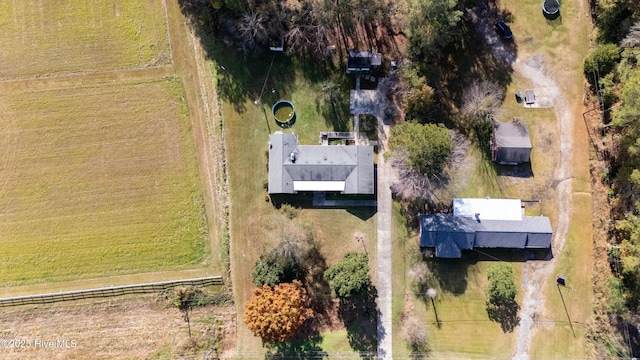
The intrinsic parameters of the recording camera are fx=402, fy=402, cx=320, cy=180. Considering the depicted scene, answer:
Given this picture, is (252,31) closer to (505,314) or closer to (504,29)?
(504,29)

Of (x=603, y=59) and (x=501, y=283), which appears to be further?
(x=603, y=59)

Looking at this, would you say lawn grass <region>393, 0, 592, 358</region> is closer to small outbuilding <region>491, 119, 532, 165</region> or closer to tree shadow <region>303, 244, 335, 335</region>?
small outbuilding <region>491, 119, 532, 165</region>

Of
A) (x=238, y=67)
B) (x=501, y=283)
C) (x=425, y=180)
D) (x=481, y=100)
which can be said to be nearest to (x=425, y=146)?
(x=425, y=180)

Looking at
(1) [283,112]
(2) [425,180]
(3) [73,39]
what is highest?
(3) [73,39]

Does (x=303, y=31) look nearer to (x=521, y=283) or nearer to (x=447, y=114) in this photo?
(x=447, y=114)

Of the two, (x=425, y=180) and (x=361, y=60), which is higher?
(x=361, y=60)

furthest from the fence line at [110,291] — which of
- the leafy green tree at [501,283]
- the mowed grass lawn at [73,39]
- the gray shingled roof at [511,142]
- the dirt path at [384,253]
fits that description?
the gray shingled roof at [511,142]

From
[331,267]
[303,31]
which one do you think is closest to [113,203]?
[331,267]

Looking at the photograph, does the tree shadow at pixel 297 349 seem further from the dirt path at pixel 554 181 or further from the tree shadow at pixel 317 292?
the dirt path at pixel 554 181

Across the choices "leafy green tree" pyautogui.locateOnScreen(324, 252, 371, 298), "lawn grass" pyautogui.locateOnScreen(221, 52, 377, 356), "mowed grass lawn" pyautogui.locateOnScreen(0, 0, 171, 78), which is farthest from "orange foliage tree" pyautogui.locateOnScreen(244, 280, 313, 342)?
"mowed grass lawn" pyautogui.locateOnScreen(0, 0, 171, 78)
